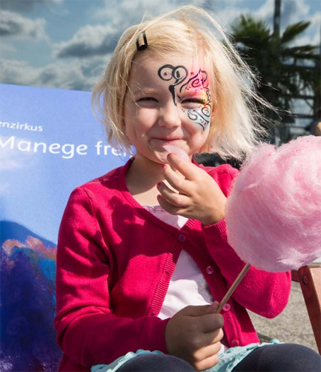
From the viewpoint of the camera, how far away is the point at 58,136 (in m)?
1.98

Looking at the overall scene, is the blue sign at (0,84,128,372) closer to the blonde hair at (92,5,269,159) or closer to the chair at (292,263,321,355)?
the blonde hair at (92,5,269,159)

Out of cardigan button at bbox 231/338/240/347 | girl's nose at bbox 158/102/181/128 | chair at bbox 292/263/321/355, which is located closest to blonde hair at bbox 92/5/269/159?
girl's nose at bbox 158/102/181/128

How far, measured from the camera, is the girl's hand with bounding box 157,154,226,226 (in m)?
1.03

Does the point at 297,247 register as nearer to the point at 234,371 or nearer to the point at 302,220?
the point at 302,220

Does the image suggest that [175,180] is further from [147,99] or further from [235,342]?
[235,342]

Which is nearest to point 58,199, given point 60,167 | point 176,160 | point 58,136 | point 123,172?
point 60,167

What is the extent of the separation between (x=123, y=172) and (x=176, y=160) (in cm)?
30

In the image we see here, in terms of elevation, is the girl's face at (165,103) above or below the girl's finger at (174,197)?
above

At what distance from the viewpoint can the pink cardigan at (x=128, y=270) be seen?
1.15 m

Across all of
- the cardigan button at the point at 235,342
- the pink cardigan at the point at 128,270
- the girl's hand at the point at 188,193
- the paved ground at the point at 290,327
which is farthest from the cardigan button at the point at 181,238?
the paved ground at the point at 290,327

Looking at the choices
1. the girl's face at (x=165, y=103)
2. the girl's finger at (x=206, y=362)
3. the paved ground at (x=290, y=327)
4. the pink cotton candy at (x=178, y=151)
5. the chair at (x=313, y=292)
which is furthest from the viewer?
the paved ground at (x=290, y=327)

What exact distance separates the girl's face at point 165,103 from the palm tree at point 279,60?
355cm

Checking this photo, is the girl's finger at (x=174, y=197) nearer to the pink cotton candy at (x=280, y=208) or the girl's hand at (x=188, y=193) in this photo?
the girl's hand at (x=188, y=193)

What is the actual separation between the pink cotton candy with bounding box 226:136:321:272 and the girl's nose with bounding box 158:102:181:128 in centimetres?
28
